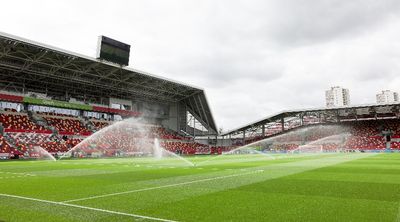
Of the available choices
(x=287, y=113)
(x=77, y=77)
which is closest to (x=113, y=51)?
(x=77, y=77)

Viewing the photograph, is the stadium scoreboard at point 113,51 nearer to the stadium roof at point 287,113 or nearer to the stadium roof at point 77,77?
the stadium roof at point 77,77

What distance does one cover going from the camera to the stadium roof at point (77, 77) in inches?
1743

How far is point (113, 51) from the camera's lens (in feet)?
167

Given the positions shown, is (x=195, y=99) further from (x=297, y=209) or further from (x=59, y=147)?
(x=297, y=209)

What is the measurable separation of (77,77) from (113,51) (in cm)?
963

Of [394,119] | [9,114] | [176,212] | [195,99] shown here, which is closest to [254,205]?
[176,212]

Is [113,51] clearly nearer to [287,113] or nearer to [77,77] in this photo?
[77,77]

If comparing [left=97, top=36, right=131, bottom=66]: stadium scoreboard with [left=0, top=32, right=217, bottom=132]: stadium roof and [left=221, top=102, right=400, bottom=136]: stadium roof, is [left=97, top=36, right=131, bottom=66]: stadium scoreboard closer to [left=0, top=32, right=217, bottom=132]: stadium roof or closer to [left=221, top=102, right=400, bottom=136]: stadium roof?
[left=0, top=32, right=217, bottom=132]: stadium roof

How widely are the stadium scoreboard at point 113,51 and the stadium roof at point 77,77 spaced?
1.12 m

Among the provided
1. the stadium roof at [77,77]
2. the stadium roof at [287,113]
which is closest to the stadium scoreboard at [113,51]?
the stadium roof at [77,77]

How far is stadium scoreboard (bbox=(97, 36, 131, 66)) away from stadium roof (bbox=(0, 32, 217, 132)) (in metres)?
1.12

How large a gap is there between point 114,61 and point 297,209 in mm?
47624

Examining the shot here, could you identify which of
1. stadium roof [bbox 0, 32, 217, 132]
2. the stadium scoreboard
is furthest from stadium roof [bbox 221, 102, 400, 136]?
the stadium scoreboard

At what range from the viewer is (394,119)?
7500 centimetres
